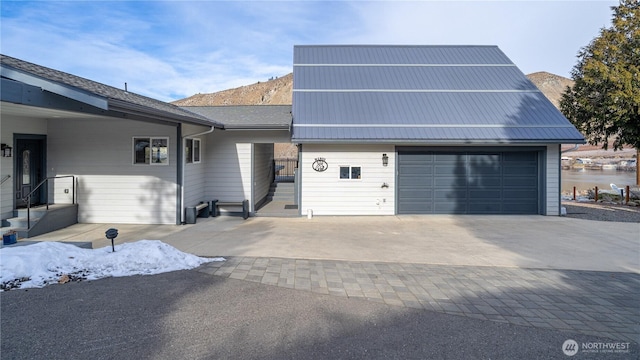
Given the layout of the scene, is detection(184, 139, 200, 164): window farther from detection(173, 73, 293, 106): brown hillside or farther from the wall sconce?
detection(173, 73, 293, 106): brown hillside

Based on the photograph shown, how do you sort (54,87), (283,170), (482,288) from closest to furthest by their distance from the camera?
(482,288), (54,87), (283,170)

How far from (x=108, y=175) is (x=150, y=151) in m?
1.28

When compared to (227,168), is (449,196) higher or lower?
lower

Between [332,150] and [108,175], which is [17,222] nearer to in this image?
[108,175]

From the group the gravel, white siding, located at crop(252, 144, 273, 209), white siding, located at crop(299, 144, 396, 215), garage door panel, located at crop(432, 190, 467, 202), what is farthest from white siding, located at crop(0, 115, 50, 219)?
the gravel

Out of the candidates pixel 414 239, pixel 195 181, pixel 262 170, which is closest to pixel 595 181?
pixel 262 170

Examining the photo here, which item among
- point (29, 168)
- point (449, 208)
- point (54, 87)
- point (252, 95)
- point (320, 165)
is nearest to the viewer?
point (54, 87)

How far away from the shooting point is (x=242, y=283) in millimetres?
5074

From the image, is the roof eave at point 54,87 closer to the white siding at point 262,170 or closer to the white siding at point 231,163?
the white siding at point 231,163

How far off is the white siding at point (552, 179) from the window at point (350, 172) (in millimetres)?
5992

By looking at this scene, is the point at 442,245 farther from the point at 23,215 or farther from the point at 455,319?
the point at 23,215

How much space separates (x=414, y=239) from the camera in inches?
322

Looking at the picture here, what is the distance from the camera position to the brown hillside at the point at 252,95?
61625 mm

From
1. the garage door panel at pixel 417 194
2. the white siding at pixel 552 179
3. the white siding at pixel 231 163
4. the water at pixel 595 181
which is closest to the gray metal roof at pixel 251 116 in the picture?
the white siding at pixel 231 163
